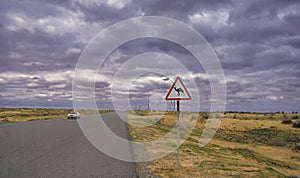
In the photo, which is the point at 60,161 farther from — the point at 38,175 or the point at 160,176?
the point at 160,176

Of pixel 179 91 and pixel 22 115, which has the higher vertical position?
pixel 179 91

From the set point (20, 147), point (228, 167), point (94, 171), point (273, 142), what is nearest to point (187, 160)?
point (228, 167)

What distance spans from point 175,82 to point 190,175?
3102 millimetres

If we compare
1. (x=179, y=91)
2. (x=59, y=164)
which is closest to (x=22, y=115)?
(x=59, y=164)

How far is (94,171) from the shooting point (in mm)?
10008

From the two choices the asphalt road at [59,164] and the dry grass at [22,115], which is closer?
the asphalt road at [59,164]

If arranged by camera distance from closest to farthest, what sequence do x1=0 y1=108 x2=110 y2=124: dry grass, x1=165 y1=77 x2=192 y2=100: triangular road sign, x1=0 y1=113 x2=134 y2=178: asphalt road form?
x1=0 y1=113 x2=134 y2=178: asphalt road, x1=165 y1=77 x2=192 y2=100: triangular road sign, x1=0 y1=108 x2=110 y2=124: dry grass

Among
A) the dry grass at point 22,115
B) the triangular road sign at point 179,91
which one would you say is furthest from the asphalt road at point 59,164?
the dry grass at point 22,115

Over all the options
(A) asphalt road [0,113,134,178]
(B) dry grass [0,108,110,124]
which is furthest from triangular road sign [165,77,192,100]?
(B) dry grass [0,108,110,124]

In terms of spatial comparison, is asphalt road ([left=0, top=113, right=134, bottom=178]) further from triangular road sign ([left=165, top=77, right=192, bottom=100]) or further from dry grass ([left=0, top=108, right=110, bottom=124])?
dry grass ([left=0, top=108, right=110, bottom=124])

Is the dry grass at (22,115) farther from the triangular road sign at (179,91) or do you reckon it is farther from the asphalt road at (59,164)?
the triangular road sign at (179,91)

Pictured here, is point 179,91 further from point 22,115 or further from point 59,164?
point 22,115

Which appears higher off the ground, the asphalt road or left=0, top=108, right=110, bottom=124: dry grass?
left=0, top=108, right=110, bottom=124: dry grass

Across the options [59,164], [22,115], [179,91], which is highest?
[179,91]
